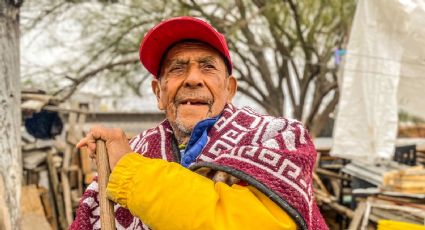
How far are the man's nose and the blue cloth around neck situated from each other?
12 cm

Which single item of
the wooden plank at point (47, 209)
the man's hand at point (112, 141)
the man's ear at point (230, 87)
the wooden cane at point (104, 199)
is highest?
the man's ear at point (230, 87)

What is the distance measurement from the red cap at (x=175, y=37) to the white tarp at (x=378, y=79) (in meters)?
2.85

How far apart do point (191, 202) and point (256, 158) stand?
233 mm

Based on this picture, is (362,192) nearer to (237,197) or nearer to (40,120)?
(237,197)

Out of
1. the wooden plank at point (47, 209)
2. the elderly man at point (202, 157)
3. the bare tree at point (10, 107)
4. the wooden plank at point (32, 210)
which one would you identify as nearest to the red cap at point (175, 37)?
the elderly man at point (202, 157)

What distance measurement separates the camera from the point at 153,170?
1.19m

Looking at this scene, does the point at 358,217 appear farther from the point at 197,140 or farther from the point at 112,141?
the point at 112,141

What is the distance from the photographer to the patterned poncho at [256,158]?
1.20 m

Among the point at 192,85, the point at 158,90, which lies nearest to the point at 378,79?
the point at 158,90

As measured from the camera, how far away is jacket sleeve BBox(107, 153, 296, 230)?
114 centimetres

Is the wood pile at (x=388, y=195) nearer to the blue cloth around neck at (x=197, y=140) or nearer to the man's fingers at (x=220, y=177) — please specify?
the blue cloth around neck at (x=197, y=140)

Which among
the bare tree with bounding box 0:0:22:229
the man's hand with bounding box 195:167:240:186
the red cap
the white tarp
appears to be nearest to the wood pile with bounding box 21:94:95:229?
the bare tree with bounding box 0:0:22:229

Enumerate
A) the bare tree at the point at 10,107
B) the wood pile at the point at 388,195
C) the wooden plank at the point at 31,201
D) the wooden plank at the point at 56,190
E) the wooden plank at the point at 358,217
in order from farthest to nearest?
the wooden plank at the point at 56,190 < the wooden plank at the point at 31,201 < the wooden plank at the point at 358,217 < the wood pile at the point at 388,195 < the bare tree at the point at 10,107

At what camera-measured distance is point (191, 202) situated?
3.76 ft
